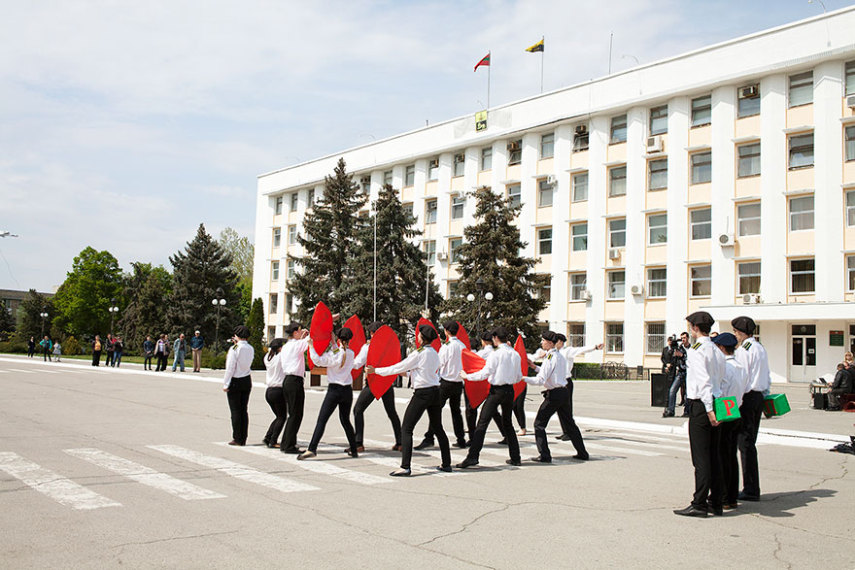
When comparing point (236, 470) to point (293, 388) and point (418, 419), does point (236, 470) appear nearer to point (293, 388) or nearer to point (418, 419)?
point (293, 388)

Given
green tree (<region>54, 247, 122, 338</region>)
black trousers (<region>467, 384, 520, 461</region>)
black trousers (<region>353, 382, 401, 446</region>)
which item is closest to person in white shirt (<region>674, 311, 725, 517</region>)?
black trousers (<region>467, 384, 520, 461</region>)

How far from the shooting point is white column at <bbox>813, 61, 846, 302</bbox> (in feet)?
115

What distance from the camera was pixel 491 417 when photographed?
396 inches

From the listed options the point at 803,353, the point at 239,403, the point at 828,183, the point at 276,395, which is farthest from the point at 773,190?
the point at 239,403

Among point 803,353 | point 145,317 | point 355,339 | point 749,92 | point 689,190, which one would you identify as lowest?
point 355,339

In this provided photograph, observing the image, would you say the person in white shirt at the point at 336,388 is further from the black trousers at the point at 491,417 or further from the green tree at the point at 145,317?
the green tree at the point at 145,317

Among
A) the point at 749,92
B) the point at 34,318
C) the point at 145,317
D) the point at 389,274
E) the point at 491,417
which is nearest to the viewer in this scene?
the point at 491,417

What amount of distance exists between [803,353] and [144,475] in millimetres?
34463

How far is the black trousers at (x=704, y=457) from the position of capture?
7391 millimetres

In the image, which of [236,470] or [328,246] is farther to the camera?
[328,246]

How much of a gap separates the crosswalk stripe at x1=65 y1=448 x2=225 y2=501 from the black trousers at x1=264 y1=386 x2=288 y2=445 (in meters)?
2.15

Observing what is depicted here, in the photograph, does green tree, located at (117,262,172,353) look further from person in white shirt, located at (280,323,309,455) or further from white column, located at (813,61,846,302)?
person in white shirt, located at (280,323,309,455)

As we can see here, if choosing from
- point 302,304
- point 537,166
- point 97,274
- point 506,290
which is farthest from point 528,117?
point 97,274

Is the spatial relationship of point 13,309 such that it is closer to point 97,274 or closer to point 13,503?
point 97,274
